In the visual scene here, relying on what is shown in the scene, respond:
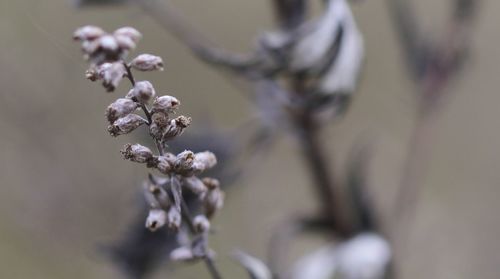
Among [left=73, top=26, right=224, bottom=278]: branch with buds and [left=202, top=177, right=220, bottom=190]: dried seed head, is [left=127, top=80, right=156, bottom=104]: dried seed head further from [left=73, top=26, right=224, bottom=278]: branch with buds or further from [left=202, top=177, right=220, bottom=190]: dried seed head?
[left=202, top=177, right=220, bottom=190]: dried seed head

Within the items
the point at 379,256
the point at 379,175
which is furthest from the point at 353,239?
the point at 379,175

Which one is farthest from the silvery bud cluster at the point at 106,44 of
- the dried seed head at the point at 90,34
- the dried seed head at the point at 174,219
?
the dried seed head at the point at 174,219

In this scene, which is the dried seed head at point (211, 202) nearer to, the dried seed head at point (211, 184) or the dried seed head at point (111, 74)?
the dried seed head at point (211, 184)

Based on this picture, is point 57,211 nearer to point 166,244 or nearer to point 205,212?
point 166,244

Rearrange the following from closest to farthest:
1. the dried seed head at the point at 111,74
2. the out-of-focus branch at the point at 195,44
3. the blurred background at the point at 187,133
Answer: the dried seed head at the point at 111,74
the out-of-focus branch at the point at 195,44
the blurred background at the point at 187,133

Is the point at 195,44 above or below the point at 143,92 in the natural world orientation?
above

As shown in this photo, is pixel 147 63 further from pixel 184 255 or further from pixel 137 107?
pixel 184 255

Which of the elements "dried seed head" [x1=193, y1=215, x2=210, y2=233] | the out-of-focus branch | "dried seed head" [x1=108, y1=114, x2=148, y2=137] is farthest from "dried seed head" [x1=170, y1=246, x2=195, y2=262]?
the out-of-focus branch

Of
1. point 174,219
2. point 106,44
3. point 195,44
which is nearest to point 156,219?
point 174,219
